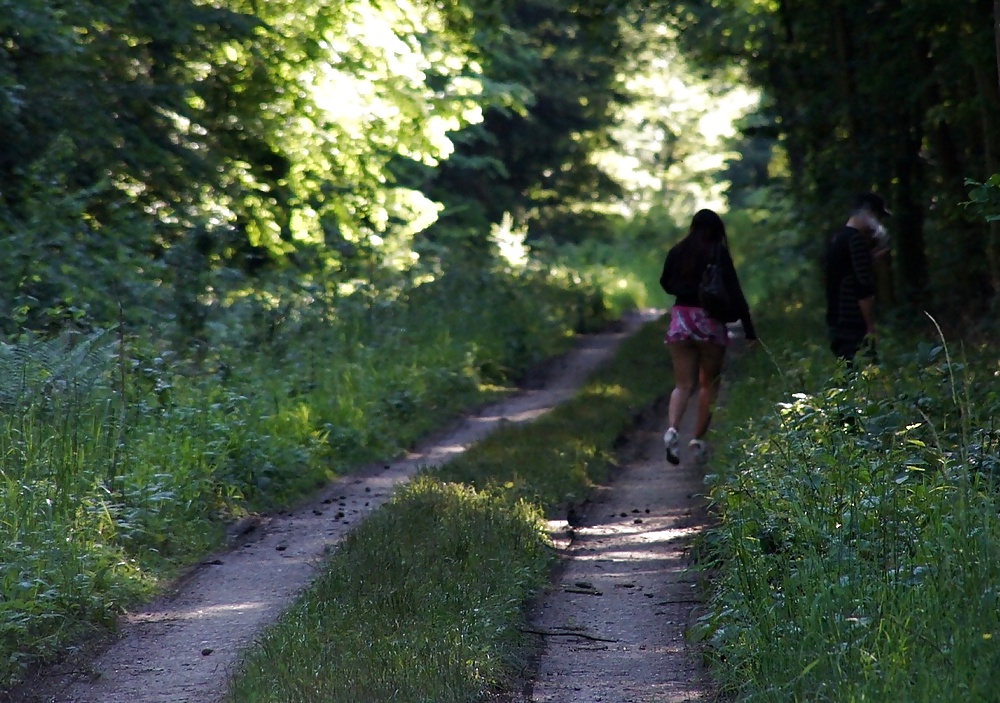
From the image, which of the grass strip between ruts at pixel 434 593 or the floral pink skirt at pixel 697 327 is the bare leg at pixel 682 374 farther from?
the grass strip between ruts at pixel 434 593

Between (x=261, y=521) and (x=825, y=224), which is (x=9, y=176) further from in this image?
(x=825, y=224)

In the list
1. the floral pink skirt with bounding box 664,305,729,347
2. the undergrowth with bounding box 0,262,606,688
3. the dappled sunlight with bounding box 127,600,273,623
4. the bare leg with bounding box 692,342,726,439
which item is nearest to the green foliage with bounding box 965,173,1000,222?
the floral pink skirt with bounding box 664,305,729,347

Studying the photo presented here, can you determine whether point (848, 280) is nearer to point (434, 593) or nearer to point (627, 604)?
point (627, 604)

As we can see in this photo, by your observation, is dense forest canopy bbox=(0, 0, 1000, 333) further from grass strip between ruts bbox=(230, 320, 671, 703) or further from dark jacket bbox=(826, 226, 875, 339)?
grass strip between ruts bbox=(230, 320, 671, 703)

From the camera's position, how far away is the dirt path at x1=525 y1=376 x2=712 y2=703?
5.71 m

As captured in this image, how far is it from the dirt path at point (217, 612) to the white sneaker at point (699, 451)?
46.2 inches

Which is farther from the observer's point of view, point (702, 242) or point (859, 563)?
point (702, 242)

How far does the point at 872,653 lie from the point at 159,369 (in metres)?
7.77

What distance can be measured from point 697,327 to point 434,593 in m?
4.96

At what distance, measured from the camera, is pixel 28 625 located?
6078 mm

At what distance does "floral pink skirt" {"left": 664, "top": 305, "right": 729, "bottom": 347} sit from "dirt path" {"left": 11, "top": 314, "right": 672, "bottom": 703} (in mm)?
1699

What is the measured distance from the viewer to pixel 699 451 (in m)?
10.8

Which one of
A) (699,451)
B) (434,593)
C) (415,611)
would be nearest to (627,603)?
(434,593)

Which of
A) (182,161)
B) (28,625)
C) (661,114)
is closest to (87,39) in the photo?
(182,161)
